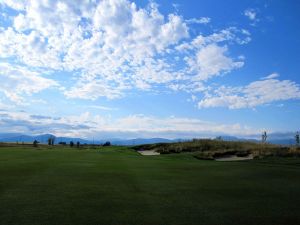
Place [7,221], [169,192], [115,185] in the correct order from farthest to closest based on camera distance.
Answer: [115,185] → [169,192] → [7,221]

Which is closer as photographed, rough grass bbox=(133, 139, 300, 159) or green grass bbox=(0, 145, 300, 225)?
green grass bbox=(0, 145, 300, 225)

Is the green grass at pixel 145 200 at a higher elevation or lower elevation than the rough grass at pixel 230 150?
lower

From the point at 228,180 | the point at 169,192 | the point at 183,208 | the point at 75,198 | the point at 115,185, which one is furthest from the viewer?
the point at 228,180

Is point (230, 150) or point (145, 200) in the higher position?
point (230, 150)

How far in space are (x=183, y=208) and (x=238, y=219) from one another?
160cm

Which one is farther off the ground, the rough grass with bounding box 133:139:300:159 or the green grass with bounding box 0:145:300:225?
the rough grass with bounding box 133:139:300:159

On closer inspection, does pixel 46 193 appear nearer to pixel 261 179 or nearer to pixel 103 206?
pixel 103 206

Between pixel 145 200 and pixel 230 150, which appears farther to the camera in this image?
pixel 230 150

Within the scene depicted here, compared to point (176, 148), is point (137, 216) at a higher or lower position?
lower

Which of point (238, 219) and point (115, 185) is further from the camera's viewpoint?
point (115, 185)

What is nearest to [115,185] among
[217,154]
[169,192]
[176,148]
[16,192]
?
[169,192]

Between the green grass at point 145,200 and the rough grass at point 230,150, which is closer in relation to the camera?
the green grass at point 145,200

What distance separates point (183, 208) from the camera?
10.0 m

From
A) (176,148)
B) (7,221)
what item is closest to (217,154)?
(176,148)
